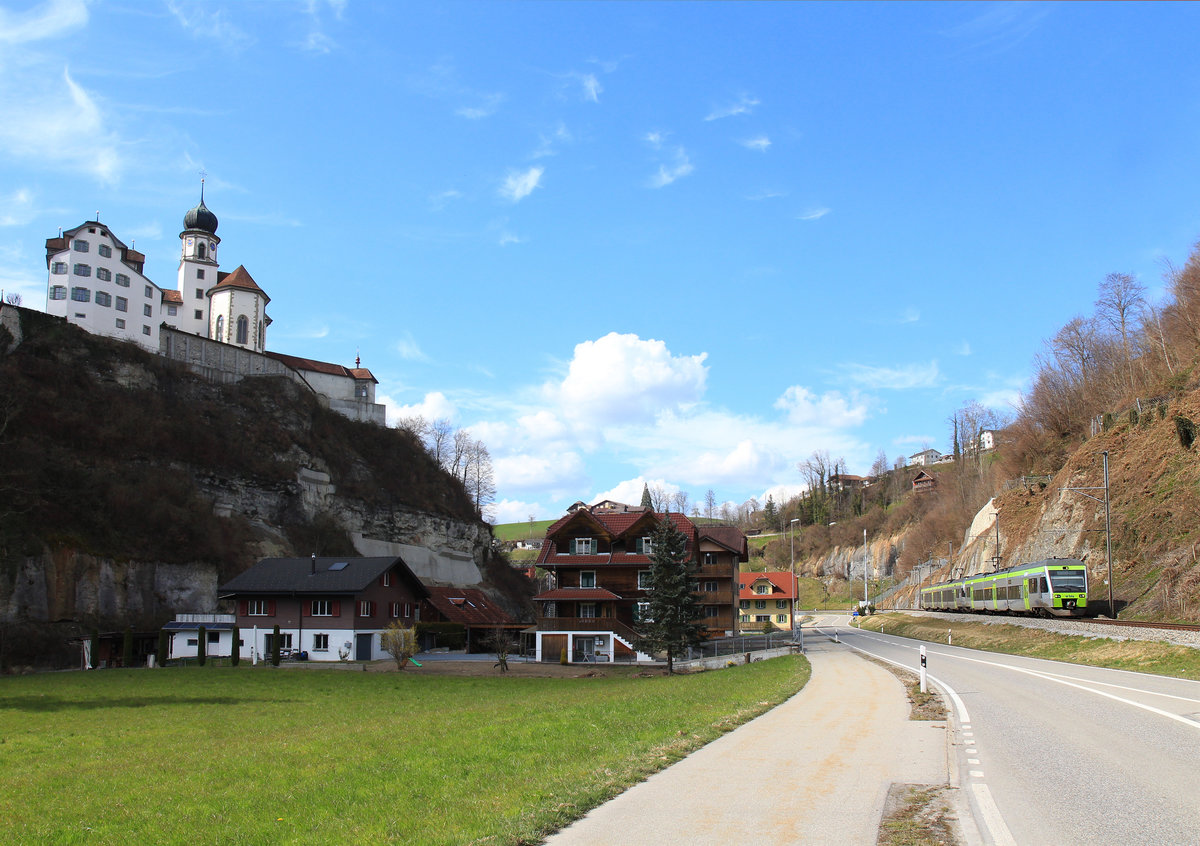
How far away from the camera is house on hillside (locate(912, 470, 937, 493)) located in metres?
141

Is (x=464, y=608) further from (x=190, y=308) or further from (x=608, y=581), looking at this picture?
(x=190, y=308)

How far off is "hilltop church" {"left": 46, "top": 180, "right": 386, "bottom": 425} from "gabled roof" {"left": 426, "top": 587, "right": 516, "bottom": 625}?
107 feet

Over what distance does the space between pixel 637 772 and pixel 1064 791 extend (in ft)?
16.1

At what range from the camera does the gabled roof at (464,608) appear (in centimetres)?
6531

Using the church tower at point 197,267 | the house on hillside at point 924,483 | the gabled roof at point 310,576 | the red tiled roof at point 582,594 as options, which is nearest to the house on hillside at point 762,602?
the red tiled roof at point 582,594

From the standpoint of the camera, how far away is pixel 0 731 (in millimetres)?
19844

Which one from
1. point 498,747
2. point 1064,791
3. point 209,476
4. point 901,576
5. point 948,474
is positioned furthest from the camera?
point 948,474

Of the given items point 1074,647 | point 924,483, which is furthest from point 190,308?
point 924,483

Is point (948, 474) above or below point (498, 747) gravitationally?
above

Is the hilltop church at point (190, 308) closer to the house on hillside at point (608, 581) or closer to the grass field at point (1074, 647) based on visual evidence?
the house on hillside at point (608, 581)

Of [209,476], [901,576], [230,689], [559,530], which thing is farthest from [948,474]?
[230,689]

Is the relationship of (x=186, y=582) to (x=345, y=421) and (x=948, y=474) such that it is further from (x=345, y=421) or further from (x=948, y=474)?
(x=948, y=474)

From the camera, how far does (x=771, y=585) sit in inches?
3836

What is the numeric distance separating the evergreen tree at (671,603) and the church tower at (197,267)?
71.3 meters
